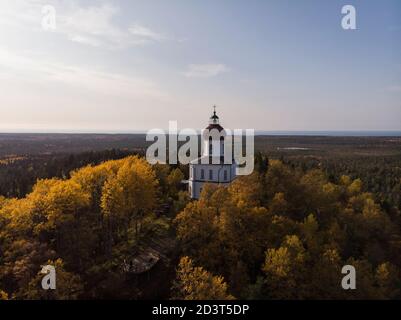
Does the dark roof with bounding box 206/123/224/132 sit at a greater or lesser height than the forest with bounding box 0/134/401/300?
greater

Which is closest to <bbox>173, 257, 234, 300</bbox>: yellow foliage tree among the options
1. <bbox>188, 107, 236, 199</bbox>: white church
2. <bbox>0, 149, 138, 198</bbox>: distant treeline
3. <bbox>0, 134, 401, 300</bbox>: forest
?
<bbox>0, 134, 401, 300</bbox>: forest

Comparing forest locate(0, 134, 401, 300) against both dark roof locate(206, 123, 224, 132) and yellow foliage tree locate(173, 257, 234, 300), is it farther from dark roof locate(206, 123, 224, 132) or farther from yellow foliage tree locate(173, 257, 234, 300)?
dark roof locate(206, 123, 224, 132)

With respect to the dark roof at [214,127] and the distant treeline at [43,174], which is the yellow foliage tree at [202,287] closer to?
the dark roof at [214,127]

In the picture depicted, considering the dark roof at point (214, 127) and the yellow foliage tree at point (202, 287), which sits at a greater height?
the dark roof at point (214, 127)

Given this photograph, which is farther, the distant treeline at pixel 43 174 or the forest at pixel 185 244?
the distant treeline at pixel 43 174

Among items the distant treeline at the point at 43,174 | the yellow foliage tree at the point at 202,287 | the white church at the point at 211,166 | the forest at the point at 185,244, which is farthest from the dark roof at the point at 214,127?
the distant treeline at the point at 43,174
